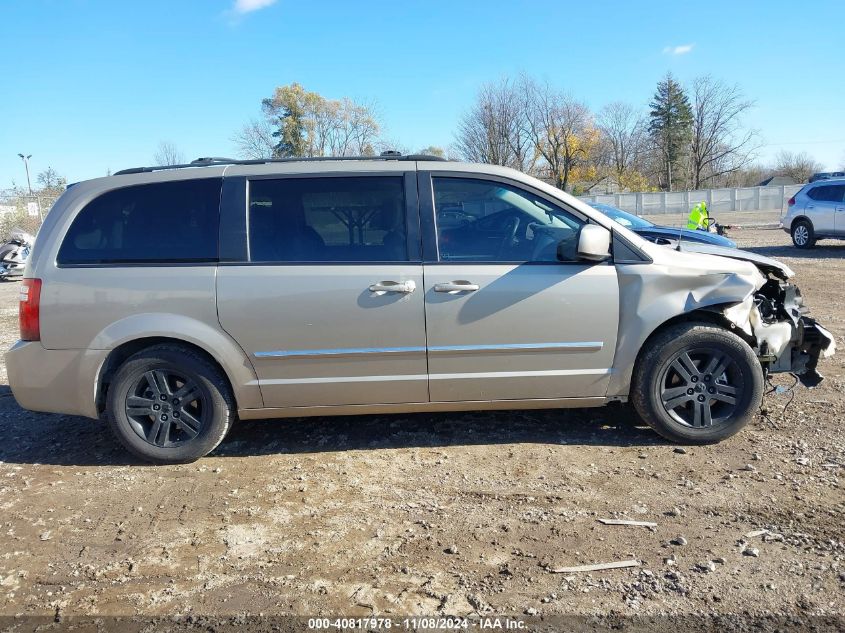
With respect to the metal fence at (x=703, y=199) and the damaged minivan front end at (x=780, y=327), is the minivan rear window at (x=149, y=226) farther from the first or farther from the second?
the metal fence at (x=703, y=199)

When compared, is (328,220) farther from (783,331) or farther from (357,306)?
(783,331)

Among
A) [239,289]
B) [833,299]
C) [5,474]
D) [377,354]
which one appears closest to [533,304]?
[377,354]

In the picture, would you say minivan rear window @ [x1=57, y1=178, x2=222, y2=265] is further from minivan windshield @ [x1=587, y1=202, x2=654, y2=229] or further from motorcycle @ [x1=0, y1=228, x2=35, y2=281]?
motorcycle @ [x1=0, y1=228, x2=35, y2=281]

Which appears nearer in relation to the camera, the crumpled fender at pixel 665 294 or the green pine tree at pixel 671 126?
the crumpled fender at pixel 665 294

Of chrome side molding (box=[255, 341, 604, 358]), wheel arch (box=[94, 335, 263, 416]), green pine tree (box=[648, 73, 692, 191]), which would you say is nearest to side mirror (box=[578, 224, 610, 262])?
chrome side molding (box=[255, 341, 604, 358])

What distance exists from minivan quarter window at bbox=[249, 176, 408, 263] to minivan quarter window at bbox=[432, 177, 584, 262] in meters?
0.29

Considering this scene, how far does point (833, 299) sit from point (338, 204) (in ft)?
27.2

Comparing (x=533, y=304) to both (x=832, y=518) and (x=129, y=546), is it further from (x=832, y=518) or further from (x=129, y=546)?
(x=129, y=546)

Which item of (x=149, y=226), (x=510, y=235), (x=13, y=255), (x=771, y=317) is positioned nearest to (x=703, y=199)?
(x=13, y=255)

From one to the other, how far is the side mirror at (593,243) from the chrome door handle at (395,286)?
106 centimetres

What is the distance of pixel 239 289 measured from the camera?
158 inches

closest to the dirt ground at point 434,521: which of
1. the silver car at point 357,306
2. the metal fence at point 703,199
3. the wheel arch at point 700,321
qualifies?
the silver car at point 357,306

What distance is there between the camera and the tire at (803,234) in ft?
53.7

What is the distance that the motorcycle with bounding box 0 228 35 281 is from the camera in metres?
16.4
